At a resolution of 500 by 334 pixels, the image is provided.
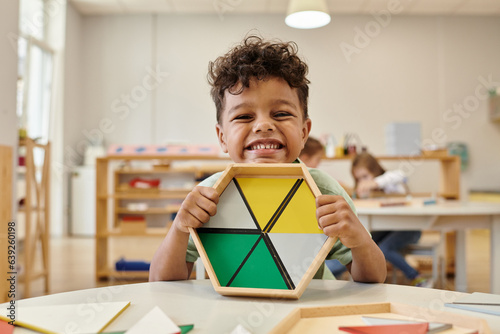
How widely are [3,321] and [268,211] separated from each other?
15.1 inches

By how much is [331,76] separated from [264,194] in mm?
6669

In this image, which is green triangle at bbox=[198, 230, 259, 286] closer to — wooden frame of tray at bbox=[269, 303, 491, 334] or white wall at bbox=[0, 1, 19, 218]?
wooden frame of tray at bbox=[269, 303, 491, 334]

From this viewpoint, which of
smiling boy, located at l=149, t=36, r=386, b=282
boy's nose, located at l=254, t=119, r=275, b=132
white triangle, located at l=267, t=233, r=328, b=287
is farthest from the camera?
boy's nose, located at l=254, t=119, r=275, b=132

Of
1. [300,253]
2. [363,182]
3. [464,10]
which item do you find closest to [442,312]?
[300,253]

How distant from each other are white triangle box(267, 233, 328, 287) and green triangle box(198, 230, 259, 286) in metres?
0.04

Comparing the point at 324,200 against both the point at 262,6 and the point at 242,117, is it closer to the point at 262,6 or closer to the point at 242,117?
the point at 242,117

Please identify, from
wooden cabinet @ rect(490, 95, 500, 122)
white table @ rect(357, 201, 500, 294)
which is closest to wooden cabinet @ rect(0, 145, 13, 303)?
white table @ rect(357, 201, 500, 294)

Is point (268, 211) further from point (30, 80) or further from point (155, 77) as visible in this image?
point (155, 77)

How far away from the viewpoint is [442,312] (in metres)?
0.54

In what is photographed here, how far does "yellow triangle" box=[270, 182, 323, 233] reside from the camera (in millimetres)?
637

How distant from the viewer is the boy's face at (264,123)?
0.92 m

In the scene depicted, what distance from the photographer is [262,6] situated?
682cm

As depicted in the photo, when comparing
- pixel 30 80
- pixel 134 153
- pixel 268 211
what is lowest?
pixel 268 211

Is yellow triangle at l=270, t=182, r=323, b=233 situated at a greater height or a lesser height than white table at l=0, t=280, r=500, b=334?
greater
